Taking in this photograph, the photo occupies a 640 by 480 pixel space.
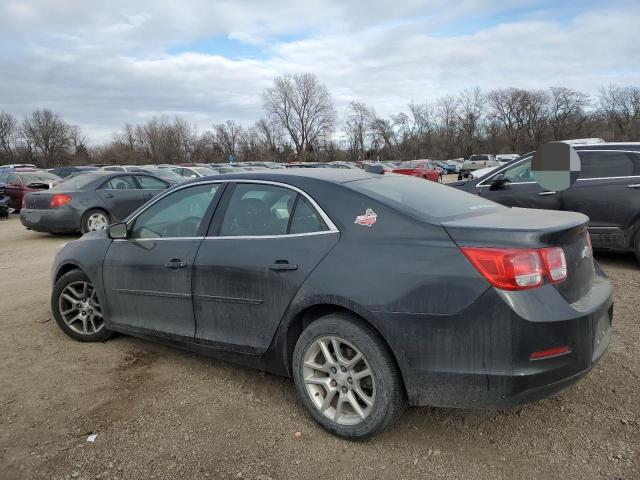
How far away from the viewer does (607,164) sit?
7012 millimetres

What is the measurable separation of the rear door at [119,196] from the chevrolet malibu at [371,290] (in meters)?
7.72

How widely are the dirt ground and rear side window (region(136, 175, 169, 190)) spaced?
26.3 ft

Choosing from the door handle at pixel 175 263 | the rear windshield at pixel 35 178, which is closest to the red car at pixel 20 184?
the rear windshield at pixel 35 178

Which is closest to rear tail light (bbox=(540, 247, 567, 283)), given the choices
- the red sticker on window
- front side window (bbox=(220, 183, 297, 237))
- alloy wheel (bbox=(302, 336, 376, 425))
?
the red sticker on window

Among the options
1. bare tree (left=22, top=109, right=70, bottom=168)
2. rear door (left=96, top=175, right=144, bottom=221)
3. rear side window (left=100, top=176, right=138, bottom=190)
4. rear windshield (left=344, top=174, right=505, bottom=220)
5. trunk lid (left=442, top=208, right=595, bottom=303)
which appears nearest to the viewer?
trunk lid (left=442, top=208, right=595, bottom=303)

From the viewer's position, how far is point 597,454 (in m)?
2.70

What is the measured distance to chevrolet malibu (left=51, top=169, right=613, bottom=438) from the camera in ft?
8.15

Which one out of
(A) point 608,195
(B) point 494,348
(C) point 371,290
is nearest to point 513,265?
(B) point 494,348

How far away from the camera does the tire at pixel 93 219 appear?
35.4 ft

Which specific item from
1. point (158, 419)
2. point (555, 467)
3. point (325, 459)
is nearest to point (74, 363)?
point (158, 419)

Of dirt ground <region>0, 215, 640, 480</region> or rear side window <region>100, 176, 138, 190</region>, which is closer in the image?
dirt ground <region>0, 215, 640, 480</region>

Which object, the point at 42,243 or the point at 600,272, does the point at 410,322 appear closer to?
the point at 600,272

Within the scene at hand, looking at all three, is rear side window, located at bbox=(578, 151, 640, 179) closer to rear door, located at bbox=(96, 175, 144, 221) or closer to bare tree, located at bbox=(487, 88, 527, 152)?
rear door, located at bbox=(96, 175, 144, 221)

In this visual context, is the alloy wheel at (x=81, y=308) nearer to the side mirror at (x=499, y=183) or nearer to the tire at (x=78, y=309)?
the tire at (x=78, y=309)
